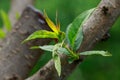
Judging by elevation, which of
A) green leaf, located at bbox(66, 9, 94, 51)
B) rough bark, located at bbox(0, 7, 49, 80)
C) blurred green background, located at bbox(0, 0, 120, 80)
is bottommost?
blurred green background, located at bbox(0, 0, 120, 80)

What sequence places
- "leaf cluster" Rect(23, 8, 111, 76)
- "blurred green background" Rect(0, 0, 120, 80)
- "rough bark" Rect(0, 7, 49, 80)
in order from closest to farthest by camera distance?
1. "leaf cluster" Rect(23, 8, 111, 76)
2. "rough bark" Rect(0, 7, 49, 80)
3. "blurred green background" Rect(0, 0, 120, 80)

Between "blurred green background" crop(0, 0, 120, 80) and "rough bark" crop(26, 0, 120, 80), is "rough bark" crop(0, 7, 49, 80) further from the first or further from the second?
"blurred green background" crop(0, 0, 120, 80)

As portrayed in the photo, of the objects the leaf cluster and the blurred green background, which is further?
the blurred green background

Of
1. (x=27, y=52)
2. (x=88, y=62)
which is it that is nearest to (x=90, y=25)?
(x=27, y=52)

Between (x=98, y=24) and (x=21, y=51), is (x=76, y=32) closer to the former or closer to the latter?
(x=98, y=24)

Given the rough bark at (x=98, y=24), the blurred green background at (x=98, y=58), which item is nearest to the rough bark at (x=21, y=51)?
the rough bark at (x=98, y=24)

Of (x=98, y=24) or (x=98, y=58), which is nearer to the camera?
(x=98, y=24)

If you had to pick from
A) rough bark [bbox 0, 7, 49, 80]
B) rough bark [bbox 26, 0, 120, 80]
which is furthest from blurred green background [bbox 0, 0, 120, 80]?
rough bark [bbox 26, 0, 120, 80]

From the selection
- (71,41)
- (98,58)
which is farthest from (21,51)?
(98,58)
